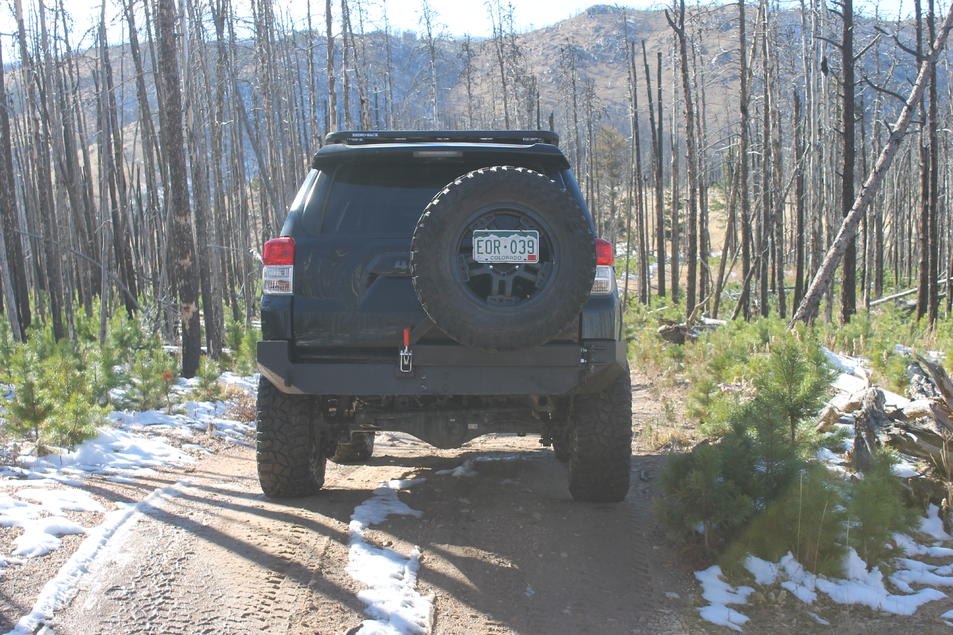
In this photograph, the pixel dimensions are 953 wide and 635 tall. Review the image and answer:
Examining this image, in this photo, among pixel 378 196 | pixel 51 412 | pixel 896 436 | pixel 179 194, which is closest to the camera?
pixel 378 196

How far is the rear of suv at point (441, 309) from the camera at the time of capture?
3969 millimetres

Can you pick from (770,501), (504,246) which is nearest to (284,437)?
(504,246)

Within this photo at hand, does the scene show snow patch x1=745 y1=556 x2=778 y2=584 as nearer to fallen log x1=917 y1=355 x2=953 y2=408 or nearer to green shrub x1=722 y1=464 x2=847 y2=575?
green shrub x1=722 y1=464 x2=847 y2=575

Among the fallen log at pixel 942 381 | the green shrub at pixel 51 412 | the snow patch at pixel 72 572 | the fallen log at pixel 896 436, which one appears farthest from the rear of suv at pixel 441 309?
the green shrub at pixel 51 412

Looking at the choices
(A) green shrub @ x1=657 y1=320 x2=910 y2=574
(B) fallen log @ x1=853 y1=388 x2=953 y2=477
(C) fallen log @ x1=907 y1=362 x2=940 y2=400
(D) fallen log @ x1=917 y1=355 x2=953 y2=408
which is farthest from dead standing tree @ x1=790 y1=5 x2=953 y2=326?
(A) green shrub @ x1=657 y1=320 x2=910 y2=574

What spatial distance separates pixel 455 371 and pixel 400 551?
1025mm

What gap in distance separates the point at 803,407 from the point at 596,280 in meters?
1.92

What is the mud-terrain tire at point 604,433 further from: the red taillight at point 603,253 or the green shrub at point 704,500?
the red taillight at point 603,253

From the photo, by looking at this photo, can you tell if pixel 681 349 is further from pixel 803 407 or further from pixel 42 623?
pixel 42 623

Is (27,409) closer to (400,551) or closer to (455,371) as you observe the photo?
(400,551)

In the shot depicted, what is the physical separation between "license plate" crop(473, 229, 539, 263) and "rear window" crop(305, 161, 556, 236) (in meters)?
0.60

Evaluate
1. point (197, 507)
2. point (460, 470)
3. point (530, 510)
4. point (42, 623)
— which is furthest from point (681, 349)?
point (42, 623)

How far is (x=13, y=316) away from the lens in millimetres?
13328

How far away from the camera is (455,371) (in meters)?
4.20
